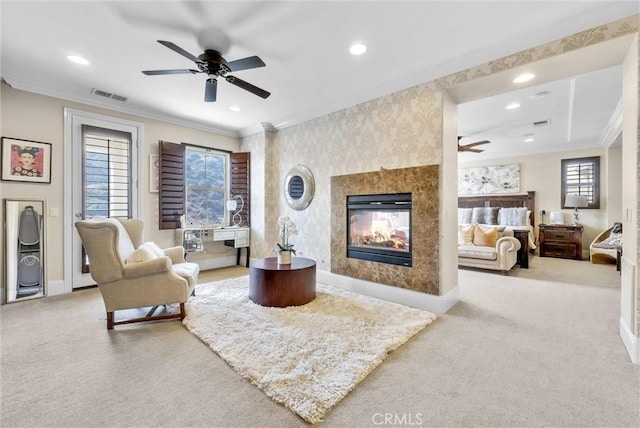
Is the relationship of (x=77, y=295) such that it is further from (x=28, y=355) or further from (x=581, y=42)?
(x=581, y=42)

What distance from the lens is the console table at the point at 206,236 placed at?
4.56 metres

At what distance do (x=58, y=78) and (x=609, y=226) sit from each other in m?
9.75

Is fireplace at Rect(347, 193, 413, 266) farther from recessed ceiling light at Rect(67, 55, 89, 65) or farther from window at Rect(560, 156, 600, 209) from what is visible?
window at Rect(560, 156, 600, 209)

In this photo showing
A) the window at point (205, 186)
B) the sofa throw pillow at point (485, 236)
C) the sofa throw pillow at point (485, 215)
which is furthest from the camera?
the sofa throw pillow at point (485, 215)

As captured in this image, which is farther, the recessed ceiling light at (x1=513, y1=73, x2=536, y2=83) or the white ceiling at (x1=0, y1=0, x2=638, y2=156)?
the recessed ceiling light at (x1=513, y1=73, x2=536, y2=83)

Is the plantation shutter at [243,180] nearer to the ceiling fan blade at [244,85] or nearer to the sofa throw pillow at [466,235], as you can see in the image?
the ceiling fan blade at [244,85]

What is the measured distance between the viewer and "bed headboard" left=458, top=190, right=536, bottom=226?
22.2 feet

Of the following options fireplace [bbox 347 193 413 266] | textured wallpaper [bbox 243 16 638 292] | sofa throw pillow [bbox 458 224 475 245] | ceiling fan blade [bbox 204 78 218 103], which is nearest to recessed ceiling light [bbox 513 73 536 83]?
textured wallpaper [bbox 243 16 638 292]

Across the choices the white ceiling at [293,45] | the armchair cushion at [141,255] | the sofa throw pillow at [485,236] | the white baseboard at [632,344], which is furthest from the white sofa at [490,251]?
the armchair cushion at [141,255]

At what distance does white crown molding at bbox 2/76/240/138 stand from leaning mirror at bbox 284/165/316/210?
176cm

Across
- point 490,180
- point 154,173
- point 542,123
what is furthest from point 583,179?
point 154,173

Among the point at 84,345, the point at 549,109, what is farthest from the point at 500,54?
the point at 84,345

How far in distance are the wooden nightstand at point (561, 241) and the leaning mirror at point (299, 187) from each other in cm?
565

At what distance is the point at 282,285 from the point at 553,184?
7.08 metres
